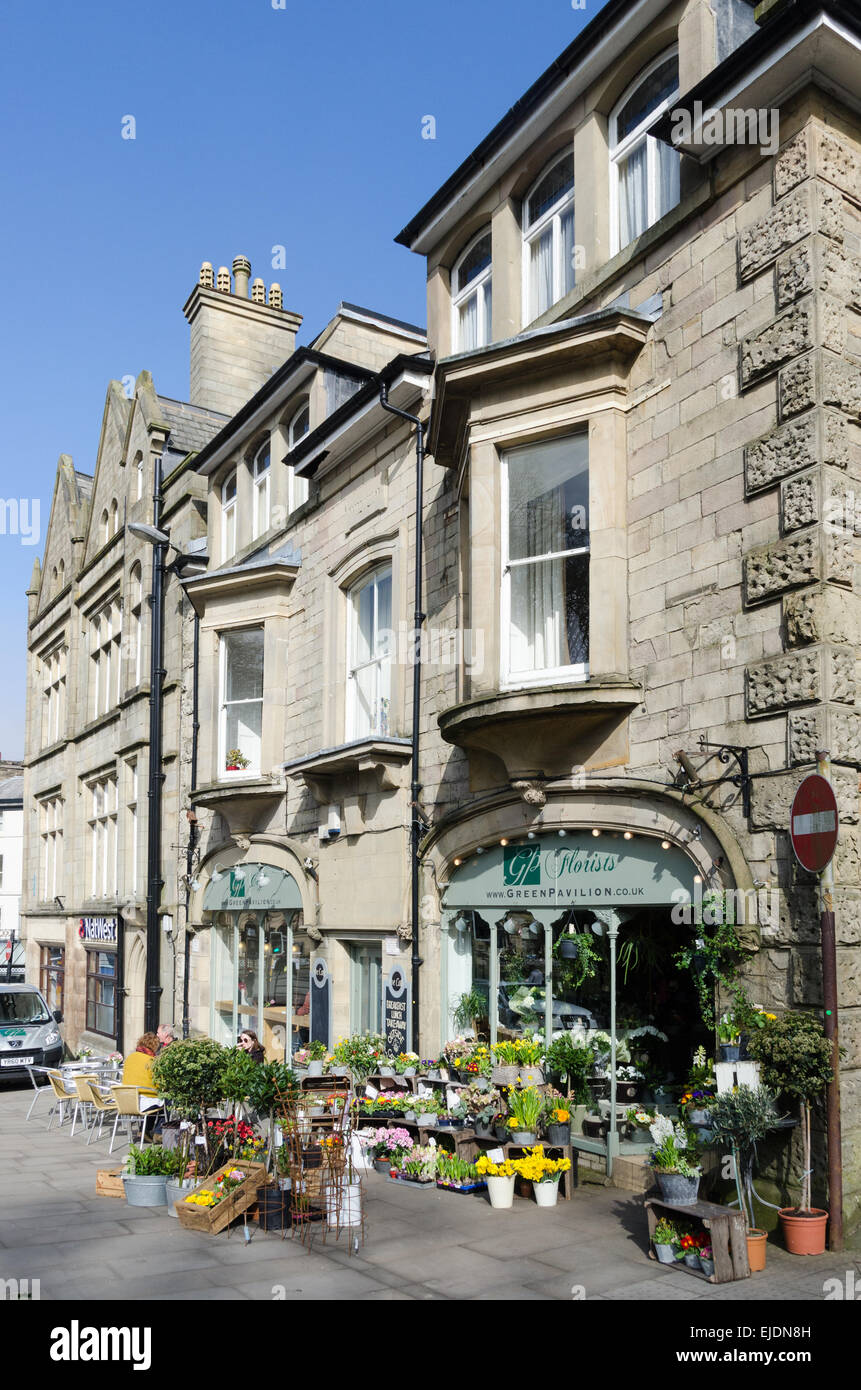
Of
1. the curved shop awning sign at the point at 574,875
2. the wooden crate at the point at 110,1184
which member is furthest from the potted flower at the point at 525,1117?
the wooden crate at the point at 110,1184

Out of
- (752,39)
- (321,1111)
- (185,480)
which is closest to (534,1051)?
(321,1111)

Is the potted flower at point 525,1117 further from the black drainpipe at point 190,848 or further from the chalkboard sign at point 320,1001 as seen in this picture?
the black drainpipe at point 190,848

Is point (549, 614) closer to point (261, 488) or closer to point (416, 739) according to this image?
point (416, 739)

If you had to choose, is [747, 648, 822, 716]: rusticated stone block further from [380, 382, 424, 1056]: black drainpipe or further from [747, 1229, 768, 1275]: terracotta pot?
[380, 382, 424, 1056]: black drainpipe

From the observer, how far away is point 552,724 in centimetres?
1095

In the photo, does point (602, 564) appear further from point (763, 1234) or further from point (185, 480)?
point (185, 480)

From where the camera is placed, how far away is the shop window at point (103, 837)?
2723 centimetres

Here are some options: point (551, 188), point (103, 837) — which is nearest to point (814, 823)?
point (551, 188)

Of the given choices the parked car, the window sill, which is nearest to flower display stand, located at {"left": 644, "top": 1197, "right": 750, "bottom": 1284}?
the window sill

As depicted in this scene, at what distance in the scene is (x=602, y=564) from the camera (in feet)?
35.6

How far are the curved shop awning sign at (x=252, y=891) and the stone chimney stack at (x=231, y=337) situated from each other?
11183mm

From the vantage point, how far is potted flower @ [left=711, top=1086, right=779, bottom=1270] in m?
7.78

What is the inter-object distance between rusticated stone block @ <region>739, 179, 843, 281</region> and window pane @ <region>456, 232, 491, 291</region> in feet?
15.5

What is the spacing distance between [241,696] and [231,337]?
10.0 meters
